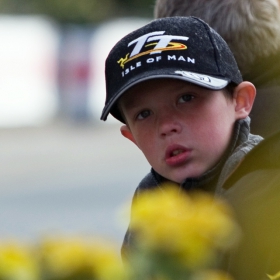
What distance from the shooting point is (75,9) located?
2309 cm

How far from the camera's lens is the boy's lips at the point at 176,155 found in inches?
71.9

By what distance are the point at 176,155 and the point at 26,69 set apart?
13.4m

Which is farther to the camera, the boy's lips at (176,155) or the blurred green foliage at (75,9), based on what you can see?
the blurred green foliage at (75,9)

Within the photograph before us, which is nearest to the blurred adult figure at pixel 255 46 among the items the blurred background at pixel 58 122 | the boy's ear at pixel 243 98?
the boy's ear at pixel 243 98

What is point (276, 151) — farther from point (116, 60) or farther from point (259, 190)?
point (116, 60)

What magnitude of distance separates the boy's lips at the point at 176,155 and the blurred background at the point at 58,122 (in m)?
9.85

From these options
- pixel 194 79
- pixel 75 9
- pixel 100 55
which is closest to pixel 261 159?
pixel 194 79

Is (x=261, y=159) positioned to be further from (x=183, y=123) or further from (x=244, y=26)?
(x=244, y=26)

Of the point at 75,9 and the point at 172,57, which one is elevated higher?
the point at 172,57

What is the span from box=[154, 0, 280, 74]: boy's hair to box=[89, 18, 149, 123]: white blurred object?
42.3ft

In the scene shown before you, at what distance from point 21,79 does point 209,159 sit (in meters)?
13.5

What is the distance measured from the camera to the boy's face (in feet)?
5.94

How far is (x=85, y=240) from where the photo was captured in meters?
0.93

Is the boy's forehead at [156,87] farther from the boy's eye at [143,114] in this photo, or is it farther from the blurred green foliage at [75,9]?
the blurred green foliage at [75,9]
